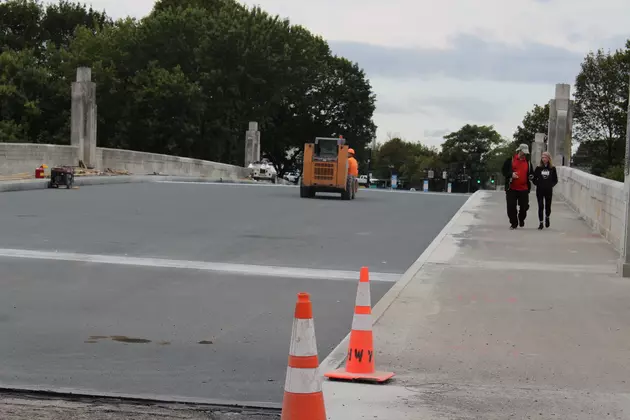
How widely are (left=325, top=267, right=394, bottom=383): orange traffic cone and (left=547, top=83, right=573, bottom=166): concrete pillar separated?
100ft

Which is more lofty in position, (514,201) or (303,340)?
(514,201)

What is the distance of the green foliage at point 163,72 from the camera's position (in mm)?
65125

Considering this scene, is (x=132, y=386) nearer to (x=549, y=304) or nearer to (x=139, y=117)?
(x=549, y=304)

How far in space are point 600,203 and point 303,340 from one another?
49.4ft

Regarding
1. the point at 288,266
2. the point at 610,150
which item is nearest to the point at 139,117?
the point at 610,150

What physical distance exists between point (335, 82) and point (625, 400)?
86006 mm

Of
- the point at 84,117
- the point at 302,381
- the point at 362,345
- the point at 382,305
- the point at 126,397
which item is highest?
the point at 84,117

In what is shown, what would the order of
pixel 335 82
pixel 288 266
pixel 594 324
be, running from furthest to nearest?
pixel 335 82 → pixel 288 266 → pixel 594 324

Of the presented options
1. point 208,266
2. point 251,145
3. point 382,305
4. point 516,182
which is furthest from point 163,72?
point 382,305

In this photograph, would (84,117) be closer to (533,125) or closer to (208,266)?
(208,266)

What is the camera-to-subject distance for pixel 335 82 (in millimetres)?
91438

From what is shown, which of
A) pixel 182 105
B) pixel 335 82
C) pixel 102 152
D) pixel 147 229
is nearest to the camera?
pixel 147 229

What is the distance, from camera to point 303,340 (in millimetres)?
5312

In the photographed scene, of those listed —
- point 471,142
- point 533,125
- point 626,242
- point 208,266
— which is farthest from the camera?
point 471,142
